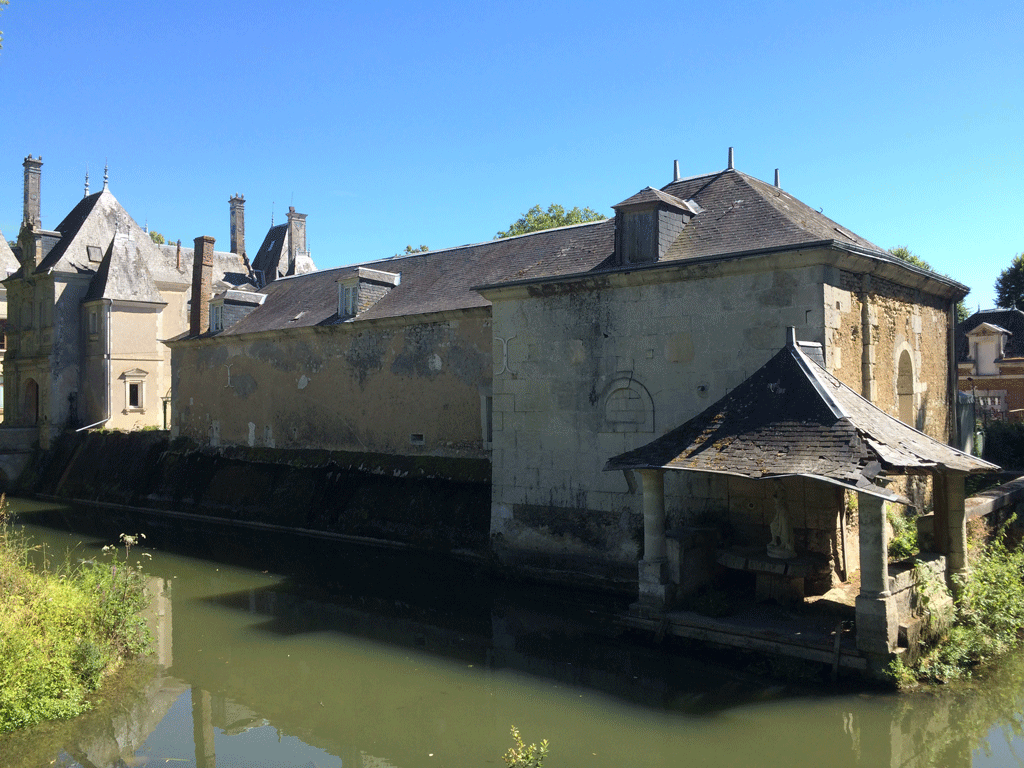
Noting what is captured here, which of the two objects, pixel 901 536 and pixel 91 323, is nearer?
pixel 901 536

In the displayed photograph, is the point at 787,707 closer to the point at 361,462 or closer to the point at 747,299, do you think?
the point at 747,299

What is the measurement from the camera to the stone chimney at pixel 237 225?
33688 millimetres

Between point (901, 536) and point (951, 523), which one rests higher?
point (951, 523)

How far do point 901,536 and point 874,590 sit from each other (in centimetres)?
294

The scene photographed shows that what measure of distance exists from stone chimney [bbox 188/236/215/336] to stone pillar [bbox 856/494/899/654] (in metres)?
18.5

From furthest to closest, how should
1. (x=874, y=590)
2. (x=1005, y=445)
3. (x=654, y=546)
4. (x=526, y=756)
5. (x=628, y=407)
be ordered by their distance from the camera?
(x=1005, y=445)
(x=628, y=407)
(x=654, y=546)
(x=874, y=590)
(x=526, y=756)

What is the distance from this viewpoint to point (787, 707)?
7.05m

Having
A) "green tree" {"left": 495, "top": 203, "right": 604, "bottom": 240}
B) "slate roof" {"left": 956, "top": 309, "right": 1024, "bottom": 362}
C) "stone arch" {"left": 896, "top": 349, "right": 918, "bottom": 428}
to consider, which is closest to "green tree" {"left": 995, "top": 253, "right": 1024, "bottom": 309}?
"slate roof" {"left": 956, "top": 309, "right": 1024, "bottom": 362}

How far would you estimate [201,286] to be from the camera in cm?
2161

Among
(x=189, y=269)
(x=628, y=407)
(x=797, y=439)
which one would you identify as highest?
(x=189, y=269)

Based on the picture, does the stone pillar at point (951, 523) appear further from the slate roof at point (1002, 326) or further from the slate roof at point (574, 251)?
the slate roof at point (1002, 326)

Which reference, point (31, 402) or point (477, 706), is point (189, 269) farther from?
point (477, 706)

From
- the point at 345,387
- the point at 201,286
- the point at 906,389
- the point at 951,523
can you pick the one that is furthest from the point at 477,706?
the point at 201,286

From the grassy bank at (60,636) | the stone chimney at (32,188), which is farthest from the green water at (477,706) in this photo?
the stone chimney at (32,188)
